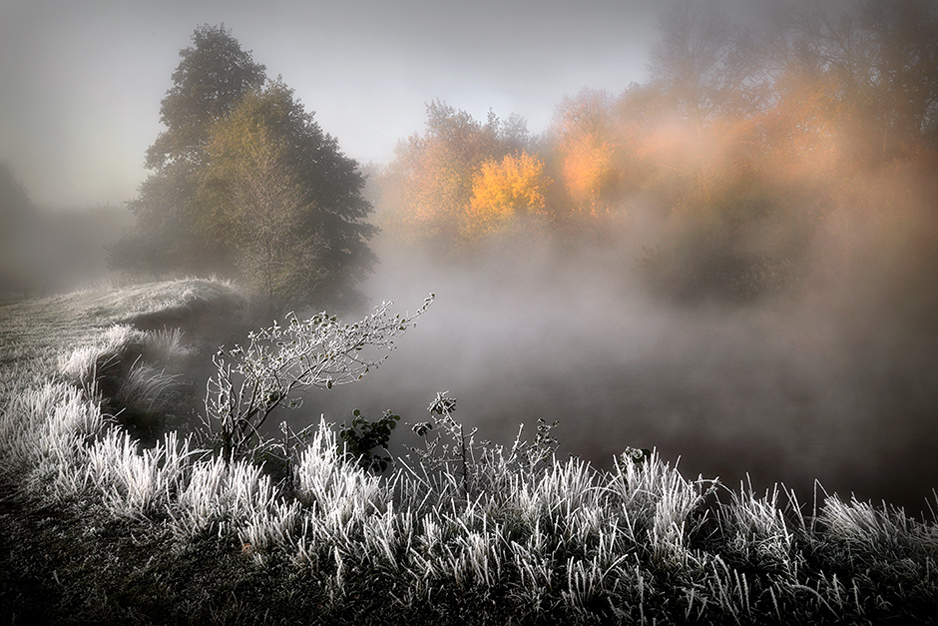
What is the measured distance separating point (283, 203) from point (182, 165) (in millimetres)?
7217

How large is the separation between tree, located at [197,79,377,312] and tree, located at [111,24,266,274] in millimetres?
970

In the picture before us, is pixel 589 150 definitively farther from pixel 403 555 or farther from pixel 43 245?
pixel 43 245

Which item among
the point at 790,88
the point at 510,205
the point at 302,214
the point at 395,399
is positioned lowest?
the point at 395,399

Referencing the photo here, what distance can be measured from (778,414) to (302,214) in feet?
49.2

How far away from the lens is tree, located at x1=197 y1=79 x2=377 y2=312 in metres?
12.9

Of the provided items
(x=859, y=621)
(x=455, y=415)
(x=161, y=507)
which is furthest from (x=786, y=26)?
(x=161, y=507)

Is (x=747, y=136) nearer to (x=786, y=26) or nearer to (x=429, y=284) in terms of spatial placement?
(x=786, y=26)

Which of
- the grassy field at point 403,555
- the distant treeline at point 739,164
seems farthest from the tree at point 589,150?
the grassy field at point 403,555

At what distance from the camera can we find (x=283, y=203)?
1288cm

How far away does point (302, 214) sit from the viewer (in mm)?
14008

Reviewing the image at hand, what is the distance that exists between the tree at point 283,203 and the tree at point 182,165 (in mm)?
970

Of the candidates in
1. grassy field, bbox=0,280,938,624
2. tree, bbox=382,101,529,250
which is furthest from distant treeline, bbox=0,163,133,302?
grassy field, bbox=0,280,938,624

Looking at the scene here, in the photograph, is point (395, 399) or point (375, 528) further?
point (395, 399)

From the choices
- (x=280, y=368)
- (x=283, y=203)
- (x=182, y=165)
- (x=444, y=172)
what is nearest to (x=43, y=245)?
(x=182, y=165)
